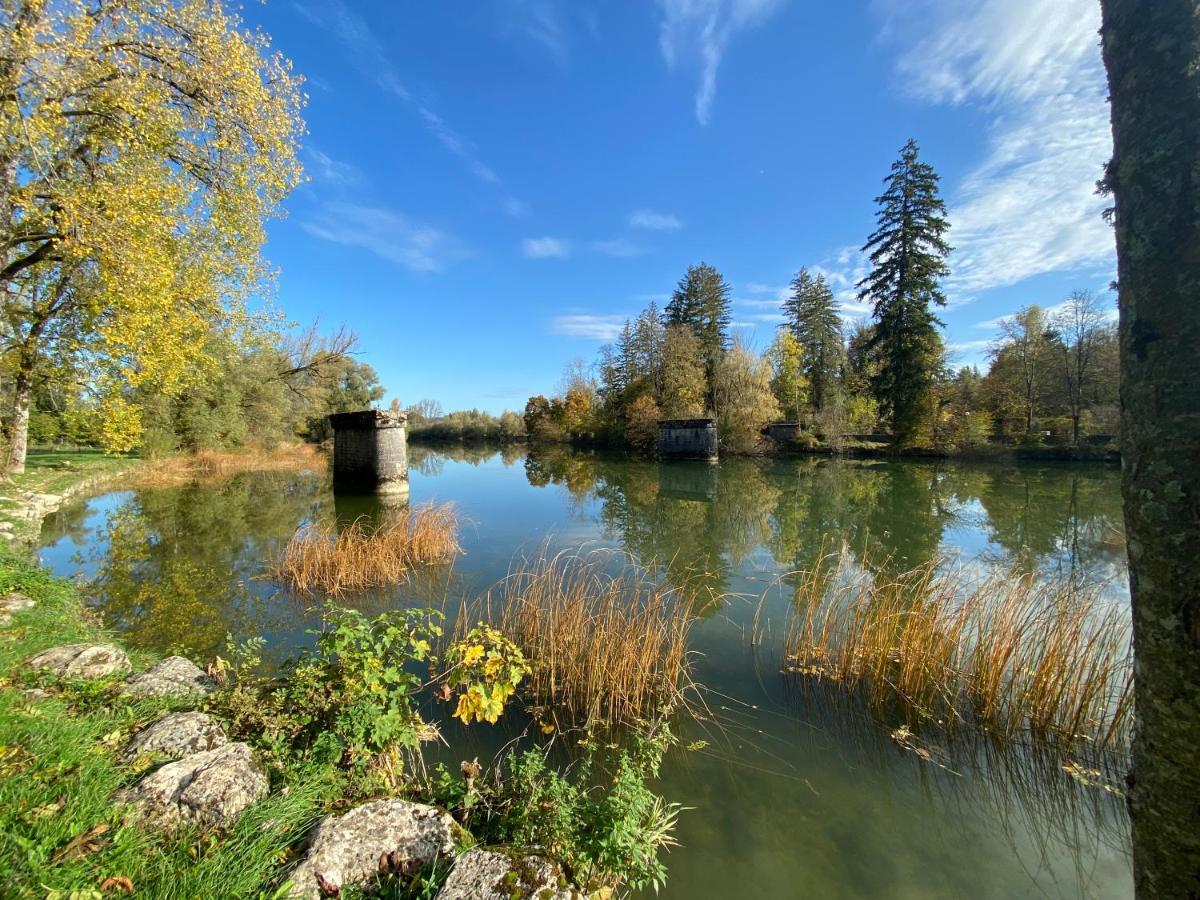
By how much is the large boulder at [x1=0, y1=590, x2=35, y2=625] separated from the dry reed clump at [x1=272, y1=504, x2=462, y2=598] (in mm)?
3198

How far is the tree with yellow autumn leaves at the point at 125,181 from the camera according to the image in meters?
8.07

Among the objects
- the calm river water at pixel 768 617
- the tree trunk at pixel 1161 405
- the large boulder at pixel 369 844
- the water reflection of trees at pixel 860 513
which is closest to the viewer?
the tree trunk at pixel 1161 405

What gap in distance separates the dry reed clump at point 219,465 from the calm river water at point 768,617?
2.45 m

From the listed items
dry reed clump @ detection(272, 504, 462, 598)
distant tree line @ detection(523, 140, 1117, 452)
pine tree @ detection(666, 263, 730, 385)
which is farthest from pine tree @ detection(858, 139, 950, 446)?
dry reed clump @ detection(272, 504, 462, 598)

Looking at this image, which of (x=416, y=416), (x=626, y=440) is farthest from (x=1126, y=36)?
(x=416, y=416)

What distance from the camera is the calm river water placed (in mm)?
3096

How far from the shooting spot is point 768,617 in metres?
7.04

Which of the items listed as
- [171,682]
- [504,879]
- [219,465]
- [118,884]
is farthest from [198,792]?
[219,465]

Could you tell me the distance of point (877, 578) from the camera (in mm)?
8391

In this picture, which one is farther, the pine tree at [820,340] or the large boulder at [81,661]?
the pine tree at [820,340]

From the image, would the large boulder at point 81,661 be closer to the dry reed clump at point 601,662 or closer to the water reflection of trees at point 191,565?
the water reflection of trees at point 191,565

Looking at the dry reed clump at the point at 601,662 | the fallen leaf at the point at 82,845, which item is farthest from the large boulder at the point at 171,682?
the dry reed clump at the point at 601,662

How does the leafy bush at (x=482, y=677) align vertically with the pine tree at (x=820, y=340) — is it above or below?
below

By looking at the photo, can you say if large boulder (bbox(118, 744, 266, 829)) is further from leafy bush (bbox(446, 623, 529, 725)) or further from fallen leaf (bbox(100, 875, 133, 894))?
leafy bush (bbox(446, 623, 529, 725))
